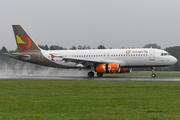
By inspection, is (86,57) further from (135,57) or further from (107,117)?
(107,117)

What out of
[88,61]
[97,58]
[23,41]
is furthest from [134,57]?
[23,41]

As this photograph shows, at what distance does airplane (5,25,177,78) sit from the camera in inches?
1398

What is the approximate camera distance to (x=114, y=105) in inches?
436

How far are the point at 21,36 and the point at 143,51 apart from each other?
18670 millimetres

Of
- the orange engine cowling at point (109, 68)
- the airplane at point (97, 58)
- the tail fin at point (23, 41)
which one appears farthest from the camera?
the tail fin at point (23, 41)

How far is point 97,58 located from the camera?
3762 centimetres

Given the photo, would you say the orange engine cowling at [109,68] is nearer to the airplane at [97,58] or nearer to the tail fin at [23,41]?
the airplane at [97,58]

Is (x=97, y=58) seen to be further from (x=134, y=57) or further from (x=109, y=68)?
(x=134, y=57)

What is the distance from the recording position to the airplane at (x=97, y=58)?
35500 mm

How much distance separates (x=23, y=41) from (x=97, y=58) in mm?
12117

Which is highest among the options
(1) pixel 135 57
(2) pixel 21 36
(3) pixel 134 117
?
(2) pixel 21 36

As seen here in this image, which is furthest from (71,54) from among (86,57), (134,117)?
(134,117)

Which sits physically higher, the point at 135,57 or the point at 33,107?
the point at 135,57

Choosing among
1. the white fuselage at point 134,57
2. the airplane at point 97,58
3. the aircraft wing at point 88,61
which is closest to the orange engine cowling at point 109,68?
the airplane at point 97,58
